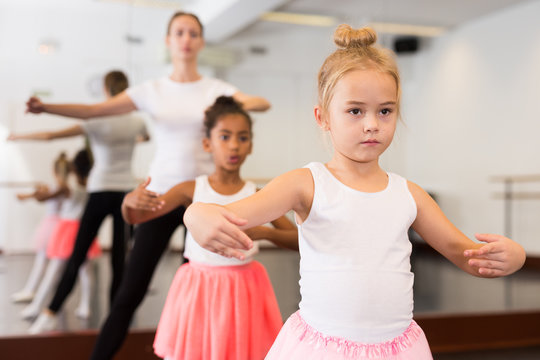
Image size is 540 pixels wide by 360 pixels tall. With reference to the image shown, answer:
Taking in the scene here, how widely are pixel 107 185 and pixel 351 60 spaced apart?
5.84 ft

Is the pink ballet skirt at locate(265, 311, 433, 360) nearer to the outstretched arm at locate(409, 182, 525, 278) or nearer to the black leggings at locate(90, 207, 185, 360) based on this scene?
the outstretched arm at locate(409, 182, 525, 278)

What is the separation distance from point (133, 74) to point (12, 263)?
124 centimetres

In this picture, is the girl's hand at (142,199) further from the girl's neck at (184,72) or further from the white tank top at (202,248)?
the girl's neck at (184,72)

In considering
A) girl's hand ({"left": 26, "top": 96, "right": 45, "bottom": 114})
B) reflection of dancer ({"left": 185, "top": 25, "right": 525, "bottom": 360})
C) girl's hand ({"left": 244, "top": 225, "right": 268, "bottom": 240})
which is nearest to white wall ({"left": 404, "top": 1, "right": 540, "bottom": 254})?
girl's hand ({"left": 244, "top": 225, "right": 268, "bottom": 240})

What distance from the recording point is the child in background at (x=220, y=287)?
1511 millimetres

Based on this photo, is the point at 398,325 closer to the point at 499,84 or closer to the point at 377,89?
the point at 377,89

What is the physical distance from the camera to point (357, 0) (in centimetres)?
359

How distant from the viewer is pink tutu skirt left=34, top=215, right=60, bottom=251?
284cm

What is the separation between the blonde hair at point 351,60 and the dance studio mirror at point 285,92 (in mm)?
1146

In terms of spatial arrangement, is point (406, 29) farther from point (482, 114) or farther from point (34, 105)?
point (34, 105)

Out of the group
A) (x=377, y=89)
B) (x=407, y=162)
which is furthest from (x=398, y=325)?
(x=407, y=162)

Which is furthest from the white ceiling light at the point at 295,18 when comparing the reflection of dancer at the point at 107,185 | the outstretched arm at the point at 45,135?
the outstretched arm at the point at 45,135

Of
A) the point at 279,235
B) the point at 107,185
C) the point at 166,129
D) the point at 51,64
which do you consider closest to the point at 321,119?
the point at 279,235

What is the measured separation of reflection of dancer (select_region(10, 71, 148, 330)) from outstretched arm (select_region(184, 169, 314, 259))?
1571 millimetres
